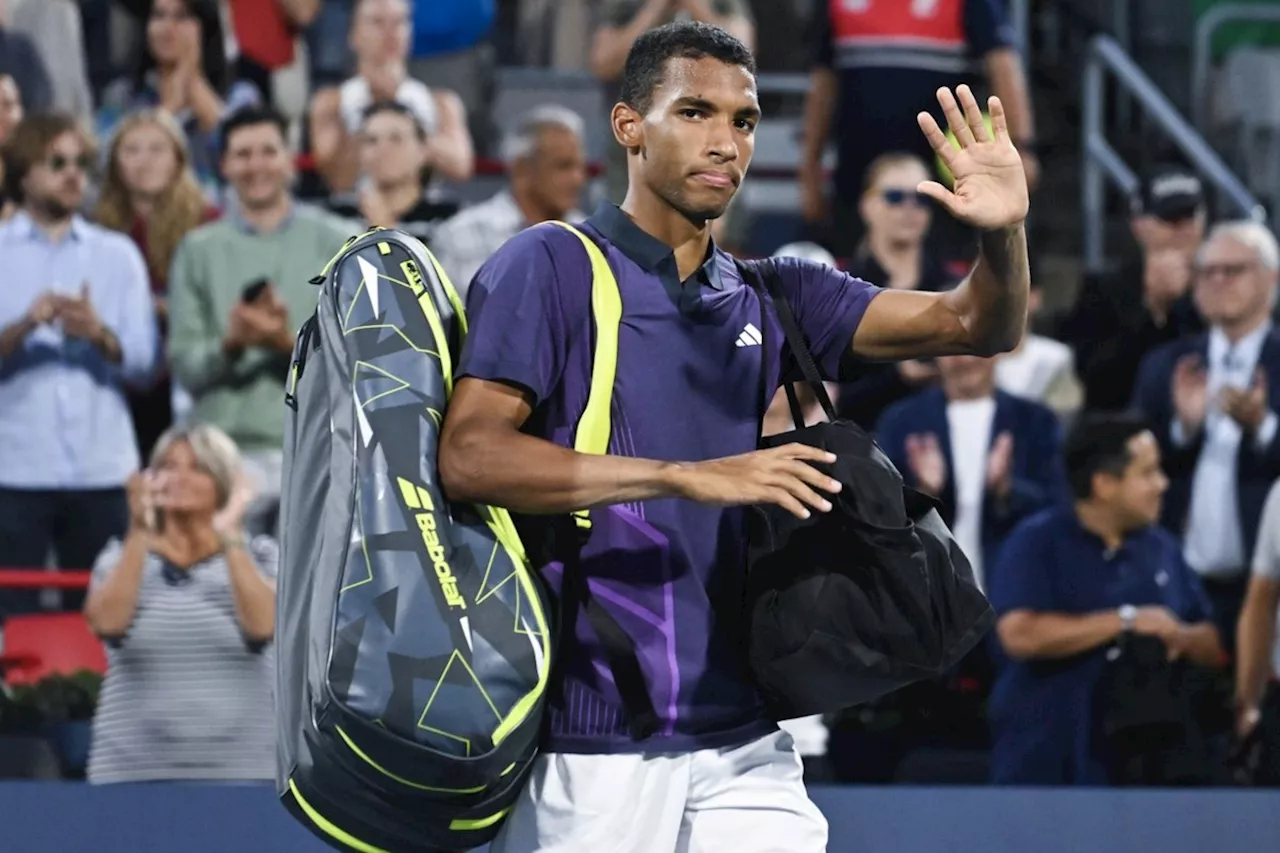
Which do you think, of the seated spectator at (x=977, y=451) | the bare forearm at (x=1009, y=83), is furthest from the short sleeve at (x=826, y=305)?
the bare forearm at (x=1009, y=83)

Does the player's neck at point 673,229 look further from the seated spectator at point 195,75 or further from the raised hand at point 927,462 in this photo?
the seated spectator at point 195,75

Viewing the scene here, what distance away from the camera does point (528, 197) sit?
7.41m

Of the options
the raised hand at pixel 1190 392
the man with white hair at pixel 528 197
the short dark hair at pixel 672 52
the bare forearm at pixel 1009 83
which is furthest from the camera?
the bare forearm at pixel 1009 83

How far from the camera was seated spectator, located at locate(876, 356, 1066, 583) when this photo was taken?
667 centimetres

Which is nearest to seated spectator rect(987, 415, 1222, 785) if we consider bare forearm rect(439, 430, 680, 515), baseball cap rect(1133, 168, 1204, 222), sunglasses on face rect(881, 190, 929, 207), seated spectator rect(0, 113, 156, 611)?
sunglasses on face rect(881, 190, 929, 207)

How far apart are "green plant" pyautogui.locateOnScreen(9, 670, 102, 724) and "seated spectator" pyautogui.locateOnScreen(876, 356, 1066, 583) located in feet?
8.40

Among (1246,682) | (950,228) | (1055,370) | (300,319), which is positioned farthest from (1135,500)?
(300,319)

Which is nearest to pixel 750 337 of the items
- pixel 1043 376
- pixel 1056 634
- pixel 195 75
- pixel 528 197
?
pixel 1056 634

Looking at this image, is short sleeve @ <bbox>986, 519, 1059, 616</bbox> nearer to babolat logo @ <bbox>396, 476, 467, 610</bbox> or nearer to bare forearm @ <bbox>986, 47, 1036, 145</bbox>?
bare forearm @ <bbox>986, 47, 1036, 145</bbox>

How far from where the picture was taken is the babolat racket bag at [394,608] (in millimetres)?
2912

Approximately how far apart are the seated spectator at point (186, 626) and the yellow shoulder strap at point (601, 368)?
295 cm

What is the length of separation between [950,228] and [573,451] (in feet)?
17.0

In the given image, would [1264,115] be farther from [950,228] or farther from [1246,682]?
[1246,682]

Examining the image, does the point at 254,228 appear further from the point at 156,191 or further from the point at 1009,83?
the point at 1009,83
